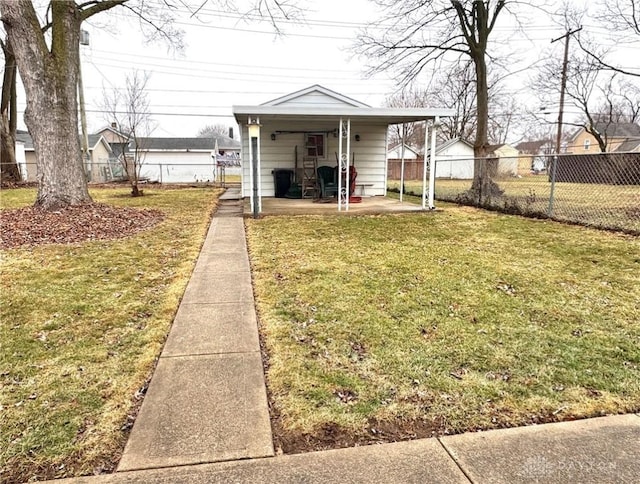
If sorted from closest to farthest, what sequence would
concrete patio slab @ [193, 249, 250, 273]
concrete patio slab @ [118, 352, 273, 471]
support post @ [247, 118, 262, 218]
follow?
concrete patio slab @ [118, 352, 273, 471], concrete patio slab @ [193, 249, 250, 273], support post @ [247, 118, 262, 218]

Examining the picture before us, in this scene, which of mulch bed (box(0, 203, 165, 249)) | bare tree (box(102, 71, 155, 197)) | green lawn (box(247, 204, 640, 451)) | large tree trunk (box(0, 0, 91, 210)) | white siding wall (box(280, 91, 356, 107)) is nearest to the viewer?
green lawn (box(247, 204, 640, 451))

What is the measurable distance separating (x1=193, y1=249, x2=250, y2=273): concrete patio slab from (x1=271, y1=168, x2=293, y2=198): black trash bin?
7006 millimetres

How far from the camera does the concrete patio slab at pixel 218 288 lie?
3.83 metres

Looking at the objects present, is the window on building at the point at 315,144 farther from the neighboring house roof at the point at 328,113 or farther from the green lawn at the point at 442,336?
the green lawn at the point at 442,336

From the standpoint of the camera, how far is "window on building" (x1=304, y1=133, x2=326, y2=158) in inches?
488

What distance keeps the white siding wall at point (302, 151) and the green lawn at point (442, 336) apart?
6.94 meters

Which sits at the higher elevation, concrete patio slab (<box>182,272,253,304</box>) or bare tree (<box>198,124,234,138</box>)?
bare tree (<box>198,124,234,138</box>)

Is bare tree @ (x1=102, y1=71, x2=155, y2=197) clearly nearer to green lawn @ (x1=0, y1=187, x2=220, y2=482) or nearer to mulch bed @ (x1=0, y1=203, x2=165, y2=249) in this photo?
mulch bed @ (x1=0, y1=203, x2=165, y2=249)

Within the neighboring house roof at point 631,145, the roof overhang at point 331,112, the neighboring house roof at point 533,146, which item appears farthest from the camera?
the neighboring house roof at point 533,146

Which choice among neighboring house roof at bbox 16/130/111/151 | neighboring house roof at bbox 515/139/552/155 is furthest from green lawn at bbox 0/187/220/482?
neighboring house roof at bbox 515/139/552/155

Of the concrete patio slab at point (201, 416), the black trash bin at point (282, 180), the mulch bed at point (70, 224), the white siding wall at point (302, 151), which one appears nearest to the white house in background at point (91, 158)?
the white siding wall at point (302, 151)

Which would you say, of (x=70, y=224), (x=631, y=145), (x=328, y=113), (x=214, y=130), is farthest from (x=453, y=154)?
(x=214, y=130)

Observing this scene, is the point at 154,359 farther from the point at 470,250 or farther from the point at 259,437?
the point at 470,250

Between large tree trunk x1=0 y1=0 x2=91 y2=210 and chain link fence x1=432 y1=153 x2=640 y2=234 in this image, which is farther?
chain link fence x1=432 y1=153 x2=640 y2=234
